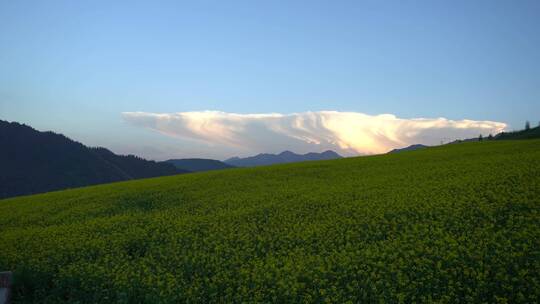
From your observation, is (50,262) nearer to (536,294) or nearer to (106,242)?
(106,242)

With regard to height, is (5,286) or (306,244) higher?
(306,244)

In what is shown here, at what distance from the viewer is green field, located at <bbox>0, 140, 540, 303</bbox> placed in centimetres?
1300

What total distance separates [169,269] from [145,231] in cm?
597

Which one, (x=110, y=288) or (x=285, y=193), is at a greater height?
(x=285, y=193)

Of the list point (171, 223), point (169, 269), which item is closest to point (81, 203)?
point (171, 223)

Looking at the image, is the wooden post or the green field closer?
the green field

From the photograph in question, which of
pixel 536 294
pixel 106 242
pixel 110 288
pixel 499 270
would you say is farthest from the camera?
pixel 106 242

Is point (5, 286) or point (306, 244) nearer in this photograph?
point (5, 286)

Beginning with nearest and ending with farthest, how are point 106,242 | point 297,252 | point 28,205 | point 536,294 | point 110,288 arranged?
point 536,294 < point 110,288 < point 297,252 < point 106,242 < point 28,205

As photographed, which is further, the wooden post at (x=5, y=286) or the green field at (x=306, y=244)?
the wooden post at (x=5, y=286)

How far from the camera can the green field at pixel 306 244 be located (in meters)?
13.0

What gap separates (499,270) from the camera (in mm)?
12625

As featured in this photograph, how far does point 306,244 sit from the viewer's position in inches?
703

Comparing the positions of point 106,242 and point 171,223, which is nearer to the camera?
point 106,242
